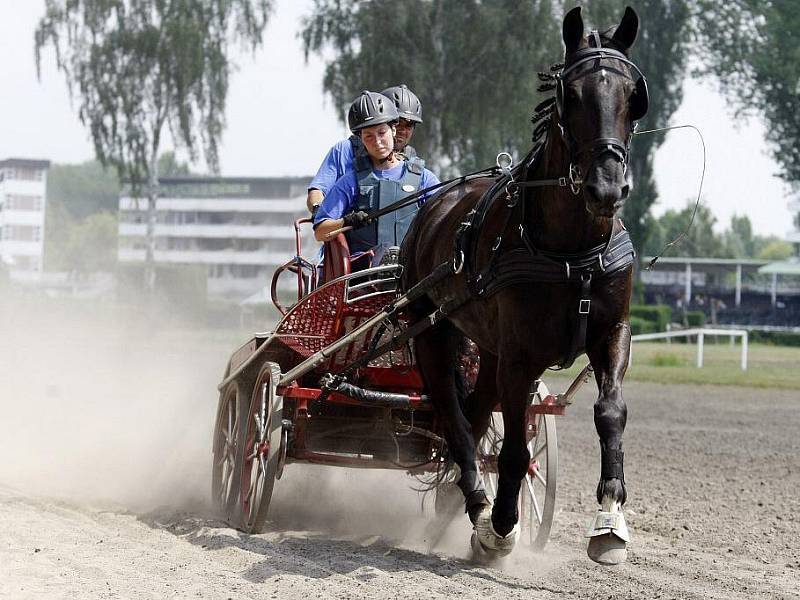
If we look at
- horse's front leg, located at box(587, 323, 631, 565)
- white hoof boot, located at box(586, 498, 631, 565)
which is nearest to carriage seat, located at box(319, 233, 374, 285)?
horse's front leg, located at box(587, 323, 631, 565)

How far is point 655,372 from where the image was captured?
64.2 ft

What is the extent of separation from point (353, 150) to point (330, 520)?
200 centimetres

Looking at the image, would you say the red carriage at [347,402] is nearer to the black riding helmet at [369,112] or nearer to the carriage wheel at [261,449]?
the carriage wheel at [261,449]

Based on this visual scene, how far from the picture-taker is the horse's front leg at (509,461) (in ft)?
14.7

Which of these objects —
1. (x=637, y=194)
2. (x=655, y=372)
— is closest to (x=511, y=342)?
(x=655, y=372)

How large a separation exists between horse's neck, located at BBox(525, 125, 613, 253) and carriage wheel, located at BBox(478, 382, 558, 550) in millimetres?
1425

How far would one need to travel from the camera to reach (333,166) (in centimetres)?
626

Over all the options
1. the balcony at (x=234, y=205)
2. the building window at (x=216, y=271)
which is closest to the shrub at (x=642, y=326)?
the building window at (x=216, y=271)

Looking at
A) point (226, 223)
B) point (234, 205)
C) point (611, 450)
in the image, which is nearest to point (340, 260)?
point (611, 450)

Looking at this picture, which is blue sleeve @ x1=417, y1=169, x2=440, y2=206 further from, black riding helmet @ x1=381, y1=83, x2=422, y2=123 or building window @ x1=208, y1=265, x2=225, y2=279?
building window @ x1=208, y1=265, x2=225, y2=279

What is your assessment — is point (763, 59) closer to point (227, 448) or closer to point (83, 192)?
point (227, 448)

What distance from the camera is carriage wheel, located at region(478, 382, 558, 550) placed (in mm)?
5438

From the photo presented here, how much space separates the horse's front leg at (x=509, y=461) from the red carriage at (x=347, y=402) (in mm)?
588

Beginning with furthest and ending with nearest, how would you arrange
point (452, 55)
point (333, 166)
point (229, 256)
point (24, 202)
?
point (24, 202), point (229, 256), point (452, 55), point (333, 166)
